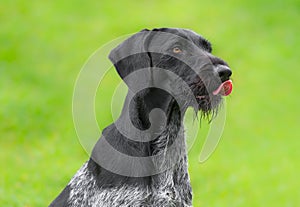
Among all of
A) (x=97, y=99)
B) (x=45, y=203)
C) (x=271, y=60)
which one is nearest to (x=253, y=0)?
(x=271, y=60)

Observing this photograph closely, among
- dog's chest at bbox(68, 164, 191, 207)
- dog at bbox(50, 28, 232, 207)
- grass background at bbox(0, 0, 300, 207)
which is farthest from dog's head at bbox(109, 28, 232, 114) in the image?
grass background at bbox(0, 0, 300, 207)

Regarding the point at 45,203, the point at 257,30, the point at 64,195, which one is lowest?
the point at 257,30

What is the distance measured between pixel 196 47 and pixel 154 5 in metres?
20.1

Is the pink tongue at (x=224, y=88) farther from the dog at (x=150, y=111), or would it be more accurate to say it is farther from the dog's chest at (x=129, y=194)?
the dog's chest at (x=129, y=194)

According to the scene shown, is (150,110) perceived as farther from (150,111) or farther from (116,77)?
(116,77)

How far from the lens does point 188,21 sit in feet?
85.3

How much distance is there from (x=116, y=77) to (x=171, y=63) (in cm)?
1477

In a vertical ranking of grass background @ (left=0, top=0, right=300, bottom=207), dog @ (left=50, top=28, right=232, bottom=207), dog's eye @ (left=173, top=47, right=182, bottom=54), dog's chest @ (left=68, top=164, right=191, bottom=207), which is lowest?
grass background @ (left=0, top=0, right=300, bottom=207)

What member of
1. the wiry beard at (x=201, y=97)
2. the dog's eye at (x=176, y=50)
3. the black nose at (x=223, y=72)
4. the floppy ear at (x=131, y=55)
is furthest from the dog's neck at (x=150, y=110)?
the black nose at (x=223, y=72)

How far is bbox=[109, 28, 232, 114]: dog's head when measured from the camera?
23.6 feet

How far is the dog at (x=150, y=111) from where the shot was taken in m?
7.20

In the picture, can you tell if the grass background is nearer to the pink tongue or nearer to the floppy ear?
the floppy ear

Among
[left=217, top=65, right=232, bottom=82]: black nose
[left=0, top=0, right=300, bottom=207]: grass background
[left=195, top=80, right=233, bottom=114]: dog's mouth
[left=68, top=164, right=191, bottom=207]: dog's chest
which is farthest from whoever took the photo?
[left=0, top=0, right=300, bottom=207]: grass background

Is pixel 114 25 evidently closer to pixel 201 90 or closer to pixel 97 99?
pixel 97 99
